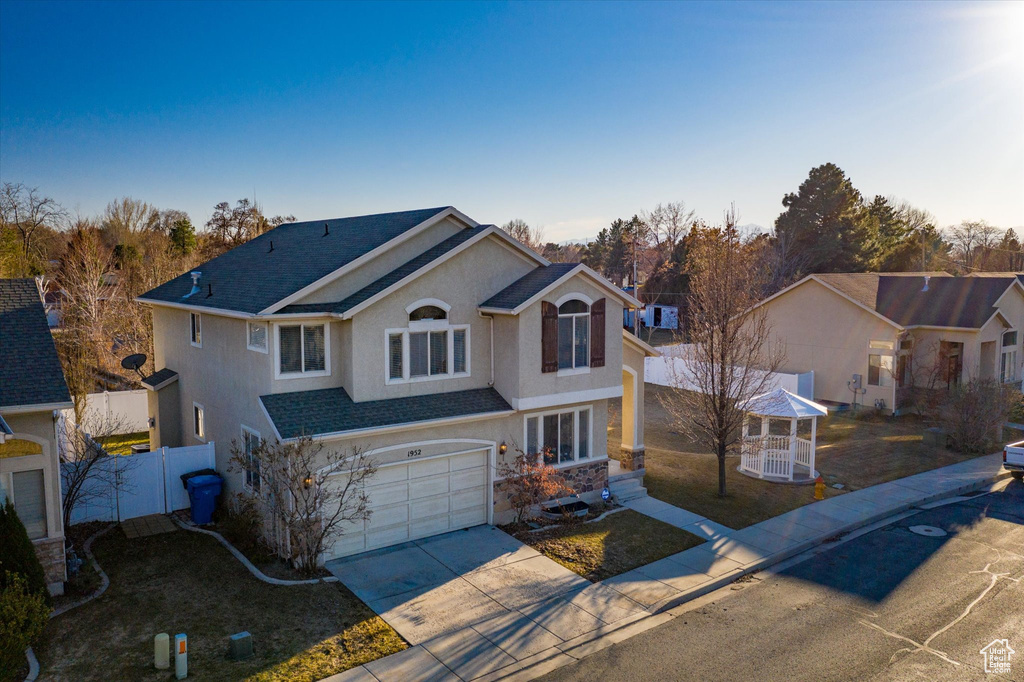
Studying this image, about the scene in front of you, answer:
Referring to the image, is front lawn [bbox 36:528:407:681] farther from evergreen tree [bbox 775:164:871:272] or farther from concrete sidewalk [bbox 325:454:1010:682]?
evergreen tree [bbox 775:164:871:272]

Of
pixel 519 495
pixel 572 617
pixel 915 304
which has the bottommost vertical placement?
pixel 572 617

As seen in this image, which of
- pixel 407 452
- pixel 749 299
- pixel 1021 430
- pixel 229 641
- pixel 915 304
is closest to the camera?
pixel 229 641

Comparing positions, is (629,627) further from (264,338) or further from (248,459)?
(264,338)

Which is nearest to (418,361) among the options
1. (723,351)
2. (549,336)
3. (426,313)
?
(426,313)

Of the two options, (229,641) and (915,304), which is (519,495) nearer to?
(229,641)

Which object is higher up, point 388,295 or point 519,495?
point 388,295

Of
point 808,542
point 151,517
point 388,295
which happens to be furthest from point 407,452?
point 808,542

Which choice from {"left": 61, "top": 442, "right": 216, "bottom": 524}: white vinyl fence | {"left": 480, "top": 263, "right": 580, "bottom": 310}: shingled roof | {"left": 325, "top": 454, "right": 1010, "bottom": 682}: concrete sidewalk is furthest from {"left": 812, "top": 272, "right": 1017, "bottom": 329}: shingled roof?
{"left": 61, "top": 442, "right": 216, "bottom": 524}: white vinyl fence
